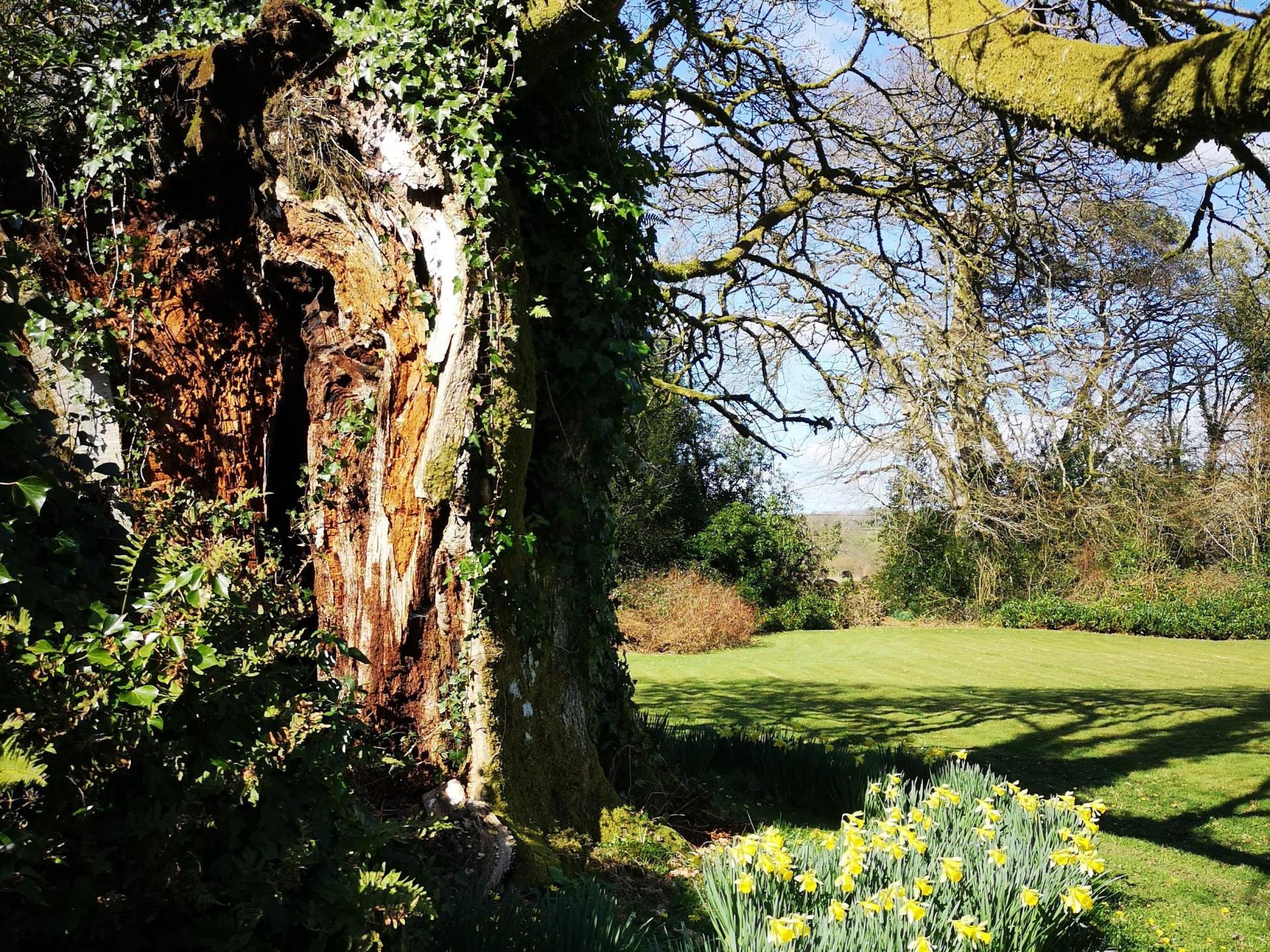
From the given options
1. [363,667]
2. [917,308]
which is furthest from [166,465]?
[917,308]

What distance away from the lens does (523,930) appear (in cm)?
271

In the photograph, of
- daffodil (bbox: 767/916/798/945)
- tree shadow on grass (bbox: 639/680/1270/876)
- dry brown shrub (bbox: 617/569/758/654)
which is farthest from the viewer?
dry brown shrub (bbox: 617/569/758/654)

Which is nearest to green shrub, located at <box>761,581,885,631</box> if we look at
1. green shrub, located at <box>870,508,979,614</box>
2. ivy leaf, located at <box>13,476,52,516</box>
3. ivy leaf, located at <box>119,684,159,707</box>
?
green shrub, located at <box>870,508,979,614</box>

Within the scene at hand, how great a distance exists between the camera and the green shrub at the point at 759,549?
66.6 feet

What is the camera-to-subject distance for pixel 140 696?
5.21 ft

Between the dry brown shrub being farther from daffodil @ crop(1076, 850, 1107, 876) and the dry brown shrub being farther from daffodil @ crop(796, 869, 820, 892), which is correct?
daffodil @ crop(796, 869, 820, 892)

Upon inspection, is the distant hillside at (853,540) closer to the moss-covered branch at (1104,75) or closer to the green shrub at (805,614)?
the green shrub at (805,614)

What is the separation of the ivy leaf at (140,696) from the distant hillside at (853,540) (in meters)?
21.2

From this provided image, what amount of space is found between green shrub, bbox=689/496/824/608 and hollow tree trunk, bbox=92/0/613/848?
15707mm

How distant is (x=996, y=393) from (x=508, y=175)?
6752 millimetres

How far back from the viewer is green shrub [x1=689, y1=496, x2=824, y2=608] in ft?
66.6

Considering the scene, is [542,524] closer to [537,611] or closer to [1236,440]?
[537,611]

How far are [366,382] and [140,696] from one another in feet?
9.89

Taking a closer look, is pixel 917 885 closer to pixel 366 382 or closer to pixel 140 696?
pixel 140 696
